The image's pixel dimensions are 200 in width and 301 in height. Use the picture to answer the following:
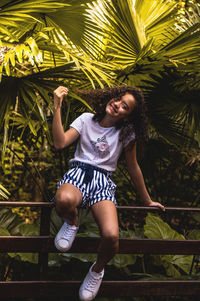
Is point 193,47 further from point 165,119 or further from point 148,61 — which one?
point 165,119

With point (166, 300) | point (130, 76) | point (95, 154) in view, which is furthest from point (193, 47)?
point (166, 300)

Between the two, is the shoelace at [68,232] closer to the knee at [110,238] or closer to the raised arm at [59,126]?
the knee at [110,238]

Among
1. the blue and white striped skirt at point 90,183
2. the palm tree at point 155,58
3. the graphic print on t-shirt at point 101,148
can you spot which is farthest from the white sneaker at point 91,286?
the palm tree at point 155,58

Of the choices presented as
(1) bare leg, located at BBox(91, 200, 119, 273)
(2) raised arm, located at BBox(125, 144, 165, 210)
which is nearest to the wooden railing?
(2) raised arm, located at BBox(125, 144, 165, 210)

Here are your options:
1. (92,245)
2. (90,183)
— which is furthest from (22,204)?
(92,245)

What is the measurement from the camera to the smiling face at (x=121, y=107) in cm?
213

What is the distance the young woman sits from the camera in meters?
1.91

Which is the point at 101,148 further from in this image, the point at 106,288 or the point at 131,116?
the point at 106,288

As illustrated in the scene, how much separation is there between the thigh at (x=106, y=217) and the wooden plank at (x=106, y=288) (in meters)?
0.52

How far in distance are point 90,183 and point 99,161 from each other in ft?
0.48

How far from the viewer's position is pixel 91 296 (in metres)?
1.98

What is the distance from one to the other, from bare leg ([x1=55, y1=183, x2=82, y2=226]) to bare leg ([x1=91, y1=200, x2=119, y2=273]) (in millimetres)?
115

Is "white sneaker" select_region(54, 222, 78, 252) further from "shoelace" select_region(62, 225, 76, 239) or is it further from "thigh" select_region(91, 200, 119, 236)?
"thigh" select_region(91, 200, 119, 236)

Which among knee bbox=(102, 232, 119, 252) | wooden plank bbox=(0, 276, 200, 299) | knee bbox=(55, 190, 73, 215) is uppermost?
knee bbox=(55, 190, 73, 215)
